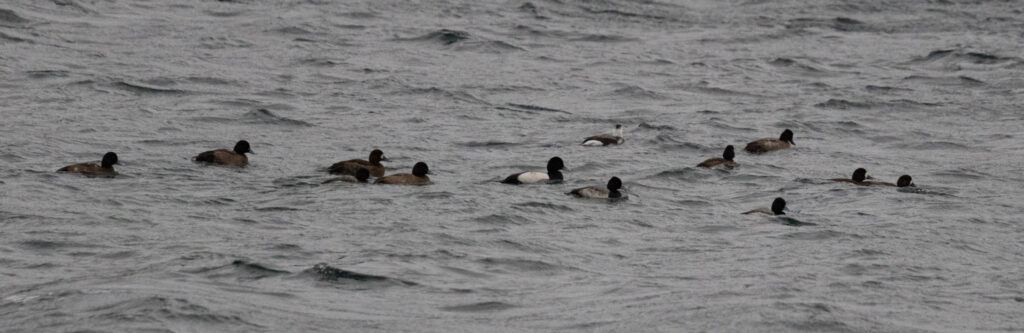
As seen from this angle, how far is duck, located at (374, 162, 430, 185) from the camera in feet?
62.8

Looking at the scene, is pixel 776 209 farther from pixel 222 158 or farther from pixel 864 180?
pixel 222 158

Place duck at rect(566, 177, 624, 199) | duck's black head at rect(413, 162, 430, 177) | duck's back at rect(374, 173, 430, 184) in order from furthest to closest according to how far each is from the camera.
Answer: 1. duck's black head at rect(413, 162, 430, 177)
2. duck's back at rect(374, 173, 430, 184)
3. duck at rect(566, 177, 624, 199)

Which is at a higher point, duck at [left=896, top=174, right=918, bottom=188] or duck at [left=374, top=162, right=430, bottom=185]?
duck at [left=896, top=174, right=918, bottom=188]

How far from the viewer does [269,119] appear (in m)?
25.2

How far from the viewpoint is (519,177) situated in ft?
64.7

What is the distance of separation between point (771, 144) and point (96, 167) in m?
10.1

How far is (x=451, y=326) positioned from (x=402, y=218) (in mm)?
4608

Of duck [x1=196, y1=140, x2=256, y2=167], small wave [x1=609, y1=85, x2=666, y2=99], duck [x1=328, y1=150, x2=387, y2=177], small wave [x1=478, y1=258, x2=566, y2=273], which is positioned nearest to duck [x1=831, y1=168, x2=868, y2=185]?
duck [x1=328, y1=150, x2=387, y2=177]

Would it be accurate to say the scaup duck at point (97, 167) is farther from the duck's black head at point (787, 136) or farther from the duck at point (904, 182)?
the duck's black head at point (787, 136)

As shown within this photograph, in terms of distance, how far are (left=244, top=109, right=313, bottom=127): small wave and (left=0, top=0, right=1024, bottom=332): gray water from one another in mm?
148

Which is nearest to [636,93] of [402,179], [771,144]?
[771,144]

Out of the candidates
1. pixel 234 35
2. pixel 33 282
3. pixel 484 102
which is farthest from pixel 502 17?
pixel 33 282

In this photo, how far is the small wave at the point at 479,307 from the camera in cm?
1296

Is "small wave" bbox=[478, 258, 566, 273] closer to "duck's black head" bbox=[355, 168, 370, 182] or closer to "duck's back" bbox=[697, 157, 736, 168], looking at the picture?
"duck's black head" bbox=[355, 168, 370, 182]
